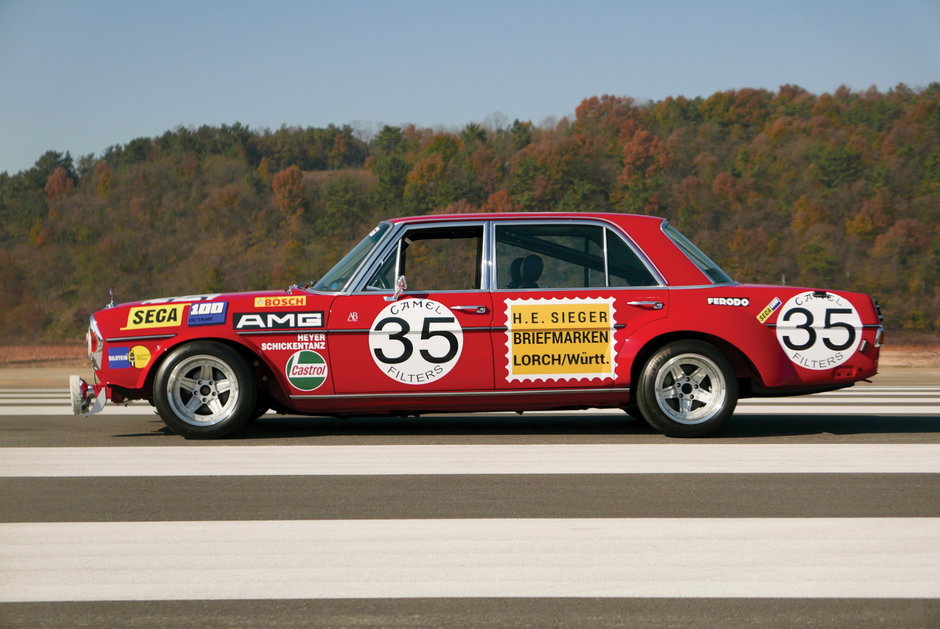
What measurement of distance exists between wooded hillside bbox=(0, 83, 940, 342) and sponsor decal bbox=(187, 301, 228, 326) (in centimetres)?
2955

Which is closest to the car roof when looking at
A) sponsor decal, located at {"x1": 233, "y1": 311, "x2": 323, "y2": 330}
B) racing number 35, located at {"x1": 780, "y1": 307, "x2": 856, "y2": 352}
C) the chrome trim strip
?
sponsor decal, located at {"x1": 233, "y1": 311, "x2": 323, "y2": 330}

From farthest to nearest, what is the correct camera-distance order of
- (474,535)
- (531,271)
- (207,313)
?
1. (531,271)
2. (207,313)
3. (474,535)

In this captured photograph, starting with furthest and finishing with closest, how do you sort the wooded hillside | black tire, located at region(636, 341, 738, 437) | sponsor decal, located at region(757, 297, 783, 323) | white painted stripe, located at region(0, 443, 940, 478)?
the wooded hillside, sponsor decal, located at region(757, 297, 783, 323), black tire, located at region(636, 341, 738, 437), white painted stripe, located at region(0, 443, 940, 478)

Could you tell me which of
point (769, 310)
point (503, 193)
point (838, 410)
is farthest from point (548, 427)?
point (503, 193)

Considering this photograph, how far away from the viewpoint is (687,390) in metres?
7.13

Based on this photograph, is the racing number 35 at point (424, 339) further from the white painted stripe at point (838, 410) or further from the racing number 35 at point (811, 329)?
the white painted stripe at point (838, 410)

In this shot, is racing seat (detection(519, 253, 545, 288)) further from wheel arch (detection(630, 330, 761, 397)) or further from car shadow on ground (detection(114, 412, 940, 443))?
car shadow on ground (detection(114, 412, 940, 443))

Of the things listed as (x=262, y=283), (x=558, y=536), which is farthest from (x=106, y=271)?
(x=558, y=536)

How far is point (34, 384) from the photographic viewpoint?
14.8m

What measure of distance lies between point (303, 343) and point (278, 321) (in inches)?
9.2

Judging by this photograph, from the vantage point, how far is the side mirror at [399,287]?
711 centimetres

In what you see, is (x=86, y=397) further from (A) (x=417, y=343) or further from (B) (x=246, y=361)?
(A) (x=417, y=343)

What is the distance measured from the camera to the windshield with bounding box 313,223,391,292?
7395 millimetres

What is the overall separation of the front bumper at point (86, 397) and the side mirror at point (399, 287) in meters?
2.10
